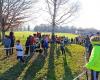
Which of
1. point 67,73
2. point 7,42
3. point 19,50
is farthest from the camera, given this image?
point 7,42

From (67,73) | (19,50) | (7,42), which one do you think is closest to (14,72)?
(19,50)

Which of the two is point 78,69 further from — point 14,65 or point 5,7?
point 5,7

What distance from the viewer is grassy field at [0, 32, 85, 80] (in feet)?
66.1

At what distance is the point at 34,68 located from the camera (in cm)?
2266

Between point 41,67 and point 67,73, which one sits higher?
point 41,67

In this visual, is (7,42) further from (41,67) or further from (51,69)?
(51,69)

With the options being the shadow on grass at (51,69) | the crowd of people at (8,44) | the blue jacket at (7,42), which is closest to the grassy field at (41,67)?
the shadow on grass at (51,69)

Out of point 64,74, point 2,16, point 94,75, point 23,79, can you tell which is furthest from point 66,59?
point 94,75

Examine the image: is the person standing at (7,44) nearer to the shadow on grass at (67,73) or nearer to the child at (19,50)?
the child at (19,50)

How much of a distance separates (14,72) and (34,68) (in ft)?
5.93

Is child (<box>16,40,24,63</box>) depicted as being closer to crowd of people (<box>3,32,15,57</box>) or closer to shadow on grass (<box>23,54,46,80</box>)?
shadow on grass (<box>23,54,46,80</box>)

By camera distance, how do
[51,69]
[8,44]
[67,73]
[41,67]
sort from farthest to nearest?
1. [8,44]
2. [41,67]
3. [51,69]
4. [67,73]

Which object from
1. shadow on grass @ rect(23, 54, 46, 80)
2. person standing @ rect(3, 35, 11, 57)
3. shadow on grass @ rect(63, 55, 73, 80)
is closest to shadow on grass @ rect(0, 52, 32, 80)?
shadow on grass @ rect(23, 54, 46, 80)

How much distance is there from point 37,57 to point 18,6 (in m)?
13.1
